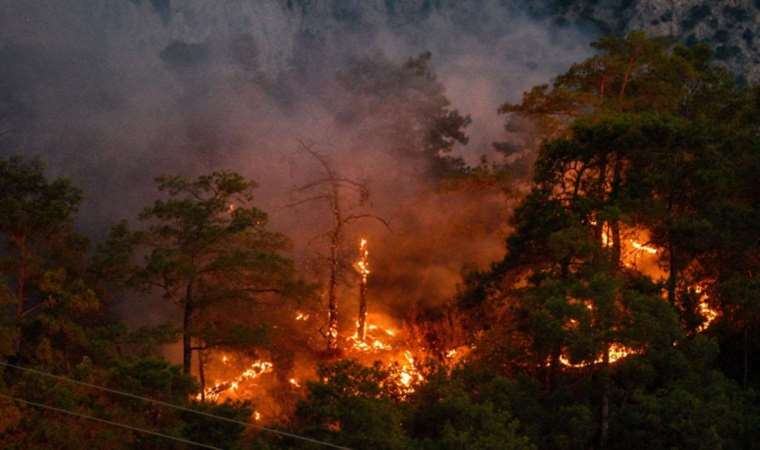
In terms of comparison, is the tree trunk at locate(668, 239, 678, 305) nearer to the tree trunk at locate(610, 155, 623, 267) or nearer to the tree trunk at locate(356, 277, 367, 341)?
the tree trunk at locate(610, 155, 623, 267)

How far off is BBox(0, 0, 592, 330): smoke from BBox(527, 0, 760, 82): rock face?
9.84 meters

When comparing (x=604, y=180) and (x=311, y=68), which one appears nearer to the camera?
(x=604, y=180)

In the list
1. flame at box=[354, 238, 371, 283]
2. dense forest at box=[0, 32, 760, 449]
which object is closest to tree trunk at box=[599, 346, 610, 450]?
dense forest at box=[0, 32, 760, 449]

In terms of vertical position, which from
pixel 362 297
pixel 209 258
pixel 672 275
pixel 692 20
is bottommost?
pixel 672 275

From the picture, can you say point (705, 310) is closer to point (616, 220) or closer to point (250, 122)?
point (616, 220)

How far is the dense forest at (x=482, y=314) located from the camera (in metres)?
11.8

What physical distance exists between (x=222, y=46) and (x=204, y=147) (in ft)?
36.5

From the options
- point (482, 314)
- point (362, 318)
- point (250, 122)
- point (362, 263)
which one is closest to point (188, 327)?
point (482, 314)

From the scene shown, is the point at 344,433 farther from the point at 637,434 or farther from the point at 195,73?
the point at 195,73

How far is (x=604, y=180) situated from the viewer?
16.9 m

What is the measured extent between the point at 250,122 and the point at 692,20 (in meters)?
36.9

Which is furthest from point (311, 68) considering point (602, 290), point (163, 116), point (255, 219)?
point (602, 290)

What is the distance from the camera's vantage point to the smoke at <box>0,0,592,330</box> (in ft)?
99.1

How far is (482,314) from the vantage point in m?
19.2
